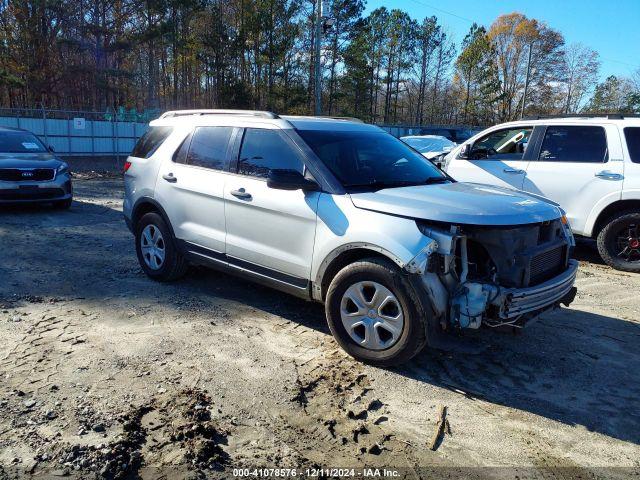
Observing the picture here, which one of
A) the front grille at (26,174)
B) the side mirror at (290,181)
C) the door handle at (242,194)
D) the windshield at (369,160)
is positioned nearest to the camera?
the side mirror at (290,181)

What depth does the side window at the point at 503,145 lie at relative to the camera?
7512 mm

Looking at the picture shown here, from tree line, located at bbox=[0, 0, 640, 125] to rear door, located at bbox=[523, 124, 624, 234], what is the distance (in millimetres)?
17583

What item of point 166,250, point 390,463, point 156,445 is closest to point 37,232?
point 166,250

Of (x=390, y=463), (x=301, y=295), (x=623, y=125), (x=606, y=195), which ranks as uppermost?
(x=623, y=125)

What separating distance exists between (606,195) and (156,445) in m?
6.27

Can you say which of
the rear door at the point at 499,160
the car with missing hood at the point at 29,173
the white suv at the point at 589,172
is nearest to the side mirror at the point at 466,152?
the rear door at the point at 499,160

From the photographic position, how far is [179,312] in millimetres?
4762

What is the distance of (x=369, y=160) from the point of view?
4.50 meters

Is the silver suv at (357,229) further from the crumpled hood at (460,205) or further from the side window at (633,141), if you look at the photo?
the side window at (633,141)

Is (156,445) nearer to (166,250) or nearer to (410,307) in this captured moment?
(410,307)

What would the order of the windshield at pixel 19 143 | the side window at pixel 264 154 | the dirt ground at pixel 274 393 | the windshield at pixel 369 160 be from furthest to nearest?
the windshield at pixel 19 143 → the side window at pixel 264 154 → the windshield at pixel 369 160 → the dirt ground at pixel 274 393

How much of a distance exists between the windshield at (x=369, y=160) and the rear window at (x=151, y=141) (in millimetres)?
2040

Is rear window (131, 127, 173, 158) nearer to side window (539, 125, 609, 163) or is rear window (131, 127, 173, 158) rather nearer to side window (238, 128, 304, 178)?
side window (238, 128, 304, 178)

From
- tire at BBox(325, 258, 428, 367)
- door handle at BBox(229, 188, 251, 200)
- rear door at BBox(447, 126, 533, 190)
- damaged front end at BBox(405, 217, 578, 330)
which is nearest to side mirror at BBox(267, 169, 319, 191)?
door handle at BBox(229, 188, 251, 200)
